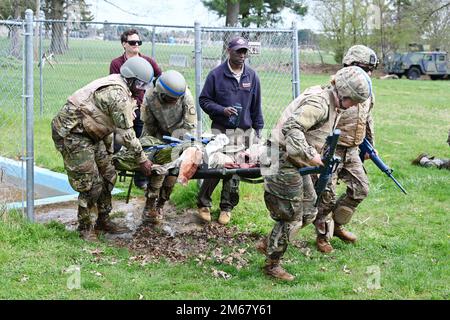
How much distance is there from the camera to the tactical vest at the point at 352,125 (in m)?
5.91

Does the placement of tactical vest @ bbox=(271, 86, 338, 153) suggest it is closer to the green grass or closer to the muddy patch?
the green grass

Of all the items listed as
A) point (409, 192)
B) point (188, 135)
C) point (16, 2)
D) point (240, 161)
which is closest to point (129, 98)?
point (188, 135)

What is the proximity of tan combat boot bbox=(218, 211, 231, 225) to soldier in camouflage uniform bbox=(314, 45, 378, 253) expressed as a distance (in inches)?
47.7

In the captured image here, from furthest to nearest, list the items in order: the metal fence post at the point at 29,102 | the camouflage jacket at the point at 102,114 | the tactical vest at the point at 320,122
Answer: the metal fence post at the point at 29,102 → the camouflage jacket at the point at 102,114 → the tactical vest at the point at 320,122

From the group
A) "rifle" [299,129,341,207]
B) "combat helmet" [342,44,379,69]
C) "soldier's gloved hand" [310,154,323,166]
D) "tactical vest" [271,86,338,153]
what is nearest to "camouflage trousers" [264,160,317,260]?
"rifle" [299,129,341,207]

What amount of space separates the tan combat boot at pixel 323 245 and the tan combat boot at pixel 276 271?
83 centimetres

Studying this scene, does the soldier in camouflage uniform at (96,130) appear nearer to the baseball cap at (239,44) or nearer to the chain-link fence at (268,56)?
the baseball cap at (239,44)

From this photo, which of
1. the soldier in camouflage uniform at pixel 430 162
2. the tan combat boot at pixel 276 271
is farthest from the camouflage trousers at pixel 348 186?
the soldier in camouflage uniform at pixel 430 162

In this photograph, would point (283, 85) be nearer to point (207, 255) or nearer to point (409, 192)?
point (409, 192)

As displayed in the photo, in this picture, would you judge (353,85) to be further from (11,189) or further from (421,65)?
(421,65)

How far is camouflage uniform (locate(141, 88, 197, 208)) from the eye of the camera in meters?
6.50

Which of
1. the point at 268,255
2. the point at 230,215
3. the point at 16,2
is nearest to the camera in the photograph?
the point at 268,255

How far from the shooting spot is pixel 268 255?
5.36 meters

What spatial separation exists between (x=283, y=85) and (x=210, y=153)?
8.84 feet
